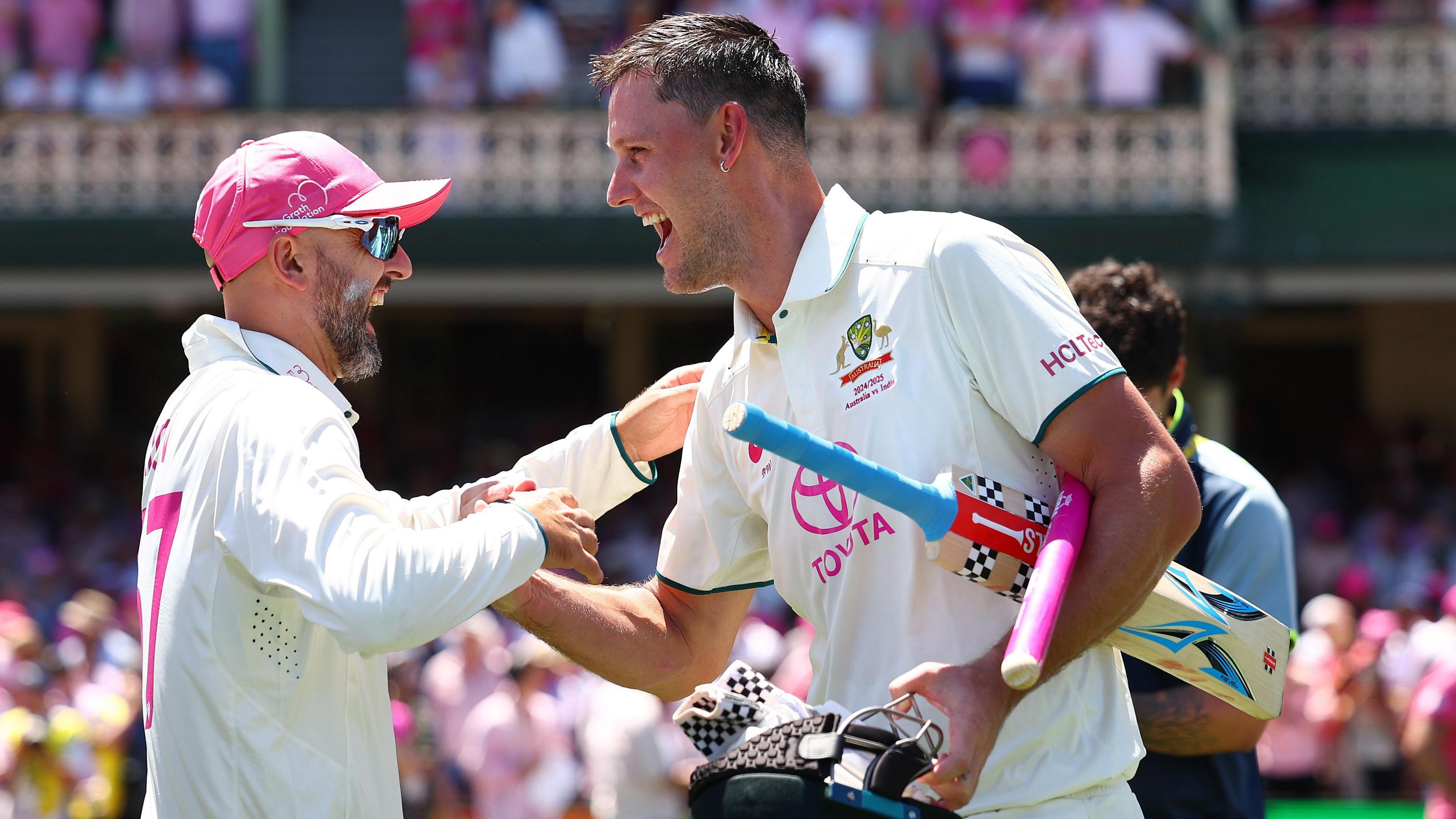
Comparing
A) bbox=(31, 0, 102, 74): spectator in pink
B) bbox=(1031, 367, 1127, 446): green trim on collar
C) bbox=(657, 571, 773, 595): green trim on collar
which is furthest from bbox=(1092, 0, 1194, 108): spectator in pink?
bbox=(1031, 367, 1127, 446): green trim on collar

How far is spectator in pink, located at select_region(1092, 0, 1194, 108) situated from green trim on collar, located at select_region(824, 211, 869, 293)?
1166cm

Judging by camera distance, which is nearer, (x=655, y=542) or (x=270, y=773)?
(x=270, y=773)

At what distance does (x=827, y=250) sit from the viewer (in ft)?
9.08

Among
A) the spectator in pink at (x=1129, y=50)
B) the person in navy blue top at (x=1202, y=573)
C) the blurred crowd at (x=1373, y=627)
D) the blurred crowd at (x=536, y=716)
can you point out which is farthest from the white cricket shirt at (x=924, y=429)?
the spectator in pink at (x=1129, y=50)

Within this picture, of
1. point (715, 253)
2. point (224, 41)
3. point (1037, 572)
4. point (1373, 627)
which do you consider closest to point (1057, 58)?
point (1373, 627)

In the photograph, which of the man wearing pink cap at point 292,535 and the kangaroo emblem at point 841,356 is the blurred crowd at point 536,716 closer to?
the man wearing pink cap at point 292,535

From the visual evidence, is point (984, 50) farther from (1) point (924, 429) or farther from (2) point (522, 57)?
(1) point (924, 429)

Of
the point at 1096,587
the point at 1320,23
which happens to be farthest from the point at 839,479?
the point at 1320,23

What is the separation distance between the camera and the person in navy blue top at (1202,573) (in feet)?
11.7

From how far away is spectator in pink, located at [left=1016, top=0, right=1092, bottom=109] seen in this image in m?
13.7

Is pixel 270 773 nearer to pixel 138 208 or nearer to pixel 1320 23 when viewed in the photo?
pixel 138 208

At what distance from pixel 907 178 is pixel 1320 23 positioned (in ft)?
14.3

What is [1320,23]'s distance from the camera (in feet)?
48.3

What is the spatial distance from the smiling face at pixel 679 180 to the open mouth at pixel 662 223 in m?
0.03
